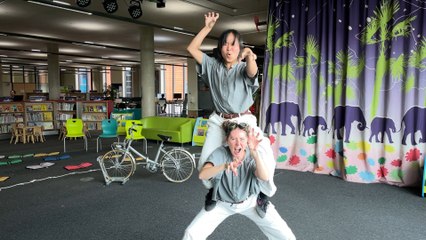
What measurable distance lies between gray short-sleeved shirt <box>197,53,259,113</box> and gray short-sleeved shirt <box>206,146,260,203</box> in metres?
0.42

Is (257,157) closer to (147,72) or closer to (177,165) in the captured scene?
(177,165)

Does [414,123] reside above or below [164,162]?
above

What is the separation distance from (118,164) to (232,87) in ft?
11.2

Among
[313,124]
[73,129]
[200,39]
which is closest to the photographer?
[200,39]

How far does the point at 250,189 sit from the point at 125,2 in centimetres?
769

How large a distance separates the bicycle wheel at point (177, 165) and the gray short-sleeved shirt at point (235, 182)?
3113 mm

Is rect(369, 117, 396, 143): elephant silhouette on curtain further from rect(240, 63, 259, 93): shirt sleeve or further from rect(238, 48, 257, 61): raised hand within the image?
rect(238, 48, 257, 61): raised hand

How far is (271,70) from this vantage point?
590 centimetres

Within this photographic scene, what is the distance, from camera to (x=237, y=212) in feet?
6.75

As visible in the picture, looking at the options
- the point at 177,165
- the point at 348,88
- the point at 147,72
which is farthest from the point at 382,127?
the point at 147,72

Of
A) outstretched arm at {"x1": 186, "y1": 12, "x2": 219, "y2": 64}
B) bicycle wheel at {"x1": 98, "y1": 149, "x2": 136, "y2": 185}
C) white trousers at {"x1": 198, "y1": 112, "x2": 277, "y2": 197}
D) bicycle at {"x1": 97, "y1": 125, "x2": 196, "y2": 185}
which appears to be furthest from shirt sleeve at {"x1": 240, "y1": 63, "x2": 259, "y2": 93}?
bicycle wheel at {"x1": 98, "y1": 149, "x2": 136, "y2": 185}

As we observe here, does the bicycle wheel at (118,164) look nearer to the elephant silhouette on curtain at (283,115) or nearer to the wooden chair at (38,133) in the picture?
the elephant silhouette on curtain at (283,115)

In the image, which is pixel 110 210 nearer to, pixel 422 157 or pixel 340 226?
pixel 340 226

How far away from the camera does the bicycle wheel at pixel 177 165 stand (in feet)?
16.9
